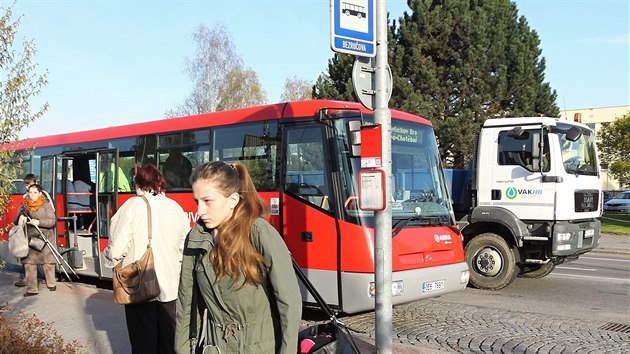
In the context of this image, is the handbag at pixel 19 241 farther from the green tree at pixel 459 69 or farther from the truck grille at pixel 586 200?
the green tree at pixel 459 69

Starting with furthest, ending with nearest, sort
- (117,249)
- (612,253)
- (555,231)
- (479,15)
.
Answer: (479,15), (612,253), (555,231), (117,249)

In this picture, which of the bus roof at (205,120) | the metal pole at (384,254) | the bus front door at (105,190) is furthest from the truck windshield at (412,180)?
the bus front door at (105,190)

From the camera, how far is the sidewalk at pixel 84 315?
6188mm

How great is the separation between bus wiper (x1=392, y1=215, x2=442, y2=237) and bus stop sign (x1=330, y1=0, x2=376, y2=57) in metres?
2.53

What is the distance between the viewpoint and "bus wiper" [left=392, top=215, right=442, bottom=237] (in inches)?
285

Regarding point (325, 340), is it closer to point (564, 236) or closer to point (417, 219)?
point (417, 219)

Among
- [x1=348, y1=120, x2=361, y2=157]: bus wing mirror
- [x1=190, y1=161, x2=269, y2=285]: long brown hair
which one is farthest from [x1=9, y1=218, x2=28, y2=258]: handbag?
[x1=190, y1=161, x2=269, y2=285]: long brown hair

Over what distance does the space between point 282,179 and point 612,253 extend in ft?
42.2

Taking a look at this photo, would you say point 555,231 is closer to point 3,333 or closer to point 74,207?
point 3,333

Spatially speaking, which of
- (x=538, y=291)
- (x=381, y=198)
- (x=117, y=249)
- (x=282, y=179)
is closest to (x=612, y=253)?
(x=538, y=291)

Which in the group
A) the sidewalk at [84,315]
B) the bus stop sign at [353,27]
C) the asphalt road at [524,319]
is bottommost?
the asphalt road at [524,319]

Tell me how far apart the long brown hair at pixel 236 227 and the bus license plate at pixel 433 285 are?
15.7ft

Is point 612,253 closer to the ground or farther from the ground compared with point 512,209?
closer to the ground

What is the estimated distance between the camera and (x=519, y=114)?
2516 cm
